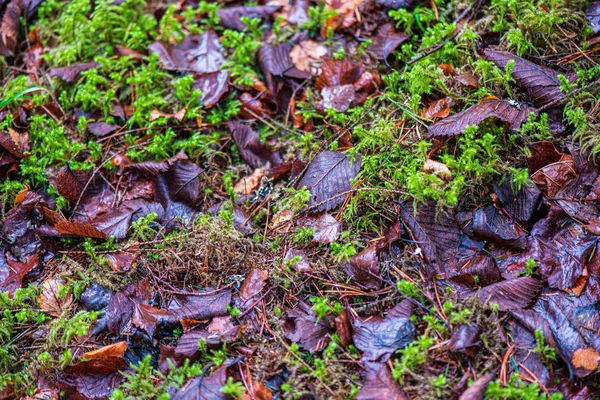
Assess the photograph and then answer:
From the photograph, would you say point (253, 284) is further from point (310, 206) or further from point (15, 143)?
point (15, 143)

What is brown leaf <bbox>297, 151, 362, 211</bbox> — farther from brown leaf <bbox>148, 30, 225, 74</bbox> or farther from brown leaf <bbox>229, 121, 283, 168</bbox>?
brown leaf <bbox>148, 30, 225, 74</bbox>

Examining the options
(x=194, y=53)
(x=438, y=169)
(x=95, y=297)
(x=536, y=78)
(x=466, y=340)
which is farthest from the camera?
(x=194, y=53)

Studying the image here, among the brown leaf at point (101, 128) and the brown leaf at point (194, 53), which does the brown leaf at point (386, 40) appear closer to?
the brown leaf at point (194, 53)

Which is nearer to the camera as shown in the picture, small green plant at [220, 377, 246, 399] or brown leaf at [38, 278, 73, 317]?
small green plant at [220, 377, 246, 399]

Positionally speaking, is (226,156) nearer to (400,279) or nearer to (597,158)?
(400,279)


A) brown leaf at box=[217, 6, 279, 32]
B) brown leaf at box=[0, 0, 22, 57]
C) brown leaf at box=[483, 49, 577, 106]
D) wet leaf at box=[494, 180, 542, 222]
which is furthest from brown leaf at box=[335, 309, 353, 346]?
brown leaf at box=[0, 0, 22, 57]

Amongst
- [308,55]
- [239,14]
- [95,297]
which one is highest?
[239,14]

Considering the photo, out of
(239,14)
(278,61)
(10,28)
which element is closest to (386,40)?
(278,61)
